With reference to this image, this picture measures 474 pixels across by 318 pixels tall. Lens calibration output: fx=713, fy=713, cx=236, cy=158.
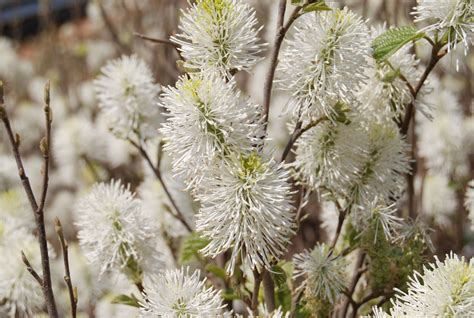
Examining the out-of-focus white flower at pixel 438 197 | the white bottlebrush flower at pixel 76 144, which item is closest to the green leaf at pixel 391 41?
the out-of-focus white flower at pixel 438 197

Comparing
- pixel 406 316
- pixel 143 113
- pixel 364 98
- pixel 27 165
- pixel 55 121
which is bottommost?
pixel 406 316

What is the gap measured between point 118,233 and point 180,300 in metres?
0.28

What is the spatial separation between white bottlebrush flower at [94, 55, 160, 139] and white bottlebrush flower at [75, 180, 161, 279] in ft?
0.70

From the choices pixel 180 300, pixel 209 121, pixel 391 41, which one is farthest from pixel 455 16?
pixel 180 300

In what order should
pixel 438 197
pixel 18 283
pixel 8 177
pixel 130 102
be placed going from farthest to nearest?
1. pixel 438 197
2. pixel 8 177
3. pixel 130 102
4. pixel 18 283

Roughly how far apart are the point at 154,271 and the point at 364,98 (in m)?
0.41

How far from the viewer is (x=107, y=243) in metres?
1.06

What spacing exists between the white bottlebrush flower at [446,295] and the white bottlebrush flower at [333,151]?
24cm

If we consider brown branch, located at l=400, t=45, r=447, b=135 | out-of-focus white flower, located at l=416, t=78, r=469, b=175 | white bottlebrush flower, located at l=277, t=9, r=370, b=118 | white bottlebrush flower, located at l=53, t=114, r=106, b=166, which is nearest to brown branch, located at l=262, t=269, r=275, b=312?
white bottlebrush flower, located at l=277, t=9, r=370, b=118

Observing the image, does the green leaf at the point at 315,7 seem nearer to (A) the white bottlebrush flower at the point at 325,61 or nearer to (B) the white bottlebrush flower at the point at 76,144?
(A) the white bottlebrush flower at the point at 325,61

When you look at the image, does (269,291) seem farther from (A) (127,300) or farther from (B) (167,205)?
(B) (167,205)

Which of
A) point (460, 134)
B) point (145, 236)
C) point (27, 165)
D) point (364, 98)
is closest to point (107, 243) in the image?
point (145, 236)

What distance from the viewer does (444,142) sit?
1975 millimetres

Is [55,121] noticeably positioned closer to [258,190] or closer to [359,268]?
[359,268]
